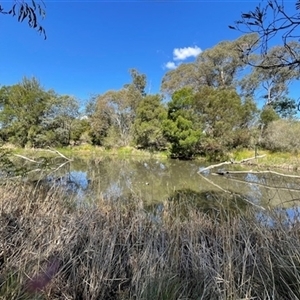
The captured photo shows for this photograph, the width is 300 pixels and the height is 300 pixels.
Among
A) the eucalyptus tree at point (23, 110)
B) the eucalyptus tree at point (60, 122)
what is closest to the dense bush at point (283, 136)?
the eucalyptus tree at point (60, 122)

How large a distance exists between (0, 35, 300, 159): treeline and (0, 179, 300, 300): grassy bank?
49.7 feet

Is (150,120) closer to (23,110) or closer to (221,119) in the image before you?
(221,119)

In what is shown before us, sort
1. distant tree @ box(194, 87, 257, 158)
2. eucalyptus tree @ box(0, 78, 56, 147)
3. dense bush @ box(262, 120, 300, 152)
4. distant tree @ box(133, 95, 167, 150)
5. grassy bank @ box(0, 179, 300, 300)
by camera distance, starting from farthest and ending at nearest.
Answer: eucalyptus tree @ box(0, 78, 56, 147), distant tree @ box(133, 95, 167, 150), distant tree @ box(194, 87, 257, 158), dense bush @ box(262, 120, 300, 152), grassy bank @ box(0, 179, 300, 300)

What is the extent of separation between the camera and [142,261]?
1.94m

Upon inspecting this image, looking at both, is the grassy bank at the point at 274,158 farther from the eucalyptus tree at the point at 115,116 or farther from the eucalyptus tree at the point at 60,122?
the eucalyptus tree at the point at 60,122

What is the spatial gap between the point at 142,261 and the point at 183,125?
16003mm

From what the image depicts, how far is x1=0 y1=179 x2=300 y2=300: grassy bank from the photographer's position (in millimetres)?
1679

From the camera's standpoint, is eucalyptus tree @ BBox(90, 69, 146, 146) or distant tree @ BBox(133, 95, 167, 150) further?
eucalyptus tree @ BBox(90, 69, 146, 146)

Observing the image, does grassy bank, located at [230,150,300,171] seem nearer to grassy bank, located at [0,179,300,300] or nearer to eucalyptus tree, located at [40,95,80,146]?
grassy bank, located at [0,179,300,300]

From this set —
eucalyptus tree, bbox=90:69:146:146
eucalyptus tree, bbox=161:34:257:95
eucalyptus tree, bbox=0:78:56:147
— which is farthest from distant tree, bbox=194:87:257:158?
eucalyptus tree, bbox=0:78:56:147

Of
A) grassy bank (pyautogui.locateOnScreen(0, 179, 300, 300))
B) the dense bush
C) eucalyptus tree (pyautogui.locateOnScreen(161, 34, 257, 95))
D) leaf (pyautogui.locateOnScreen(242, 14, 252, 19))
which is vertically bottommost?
grassy bank (pyautogui.locateOnScreen(0, 179, 300, 300))

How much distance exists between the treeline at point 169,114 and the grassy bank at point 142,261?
49.7 feet

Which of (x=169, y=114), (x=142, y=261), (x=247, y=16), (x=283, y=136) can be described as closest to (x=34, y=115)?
(x=169, y=114)

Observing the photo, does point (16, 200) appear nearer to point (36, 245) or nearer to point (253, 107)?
point (36, 245)
